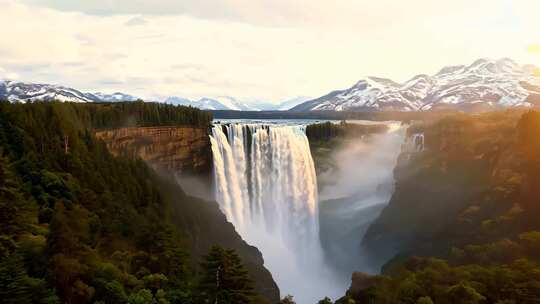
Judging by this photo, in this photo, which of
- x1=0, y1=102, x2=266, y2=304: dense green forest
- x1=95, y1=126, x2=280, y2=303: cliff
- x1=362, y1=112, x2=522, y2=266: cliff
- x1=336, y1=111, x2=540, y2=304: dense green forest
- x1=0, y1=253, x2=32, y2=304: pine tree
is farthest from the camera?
x1=362, y1=112, x2=522, y2=266: cliff

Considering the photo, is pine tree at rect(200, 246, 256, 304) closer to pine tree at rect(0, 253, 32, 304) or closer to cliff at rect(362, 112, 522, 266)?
pine tree at rect(0, 253, 32, 304)

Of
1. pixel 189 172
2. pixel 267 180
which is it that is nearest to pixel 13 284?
pixel 189 172

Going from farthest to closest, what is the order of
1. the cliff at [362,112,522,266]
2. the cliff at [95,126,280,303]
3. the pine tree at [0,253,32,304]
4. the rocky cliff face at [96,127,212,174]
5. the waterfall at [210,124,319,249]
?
the waterfall at [210,124,319,249]
the rocky cliff face at [96,127,212,174]
the cliff at [362,112,522,266]
the cliff at [95,126,280,303]
the pine tree at [0,253,32,304]

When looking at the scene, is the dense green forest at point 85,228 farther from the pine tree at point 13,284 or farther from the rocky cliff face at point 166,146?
the rocky cliff face at point 166,146

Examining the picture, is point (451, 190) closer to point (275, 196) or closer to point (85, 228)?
point (275, 196)

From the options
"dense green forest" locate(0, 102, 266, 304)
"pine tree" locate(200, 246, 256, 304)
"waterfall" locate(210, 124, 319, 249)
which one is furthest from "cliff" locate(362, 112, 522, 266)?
"pine tree" locate(200, 246, 256, 304)

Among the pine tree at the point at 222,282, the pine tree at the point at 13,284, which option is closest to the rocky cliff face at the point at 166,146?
the pine tree at the point at 222,282
